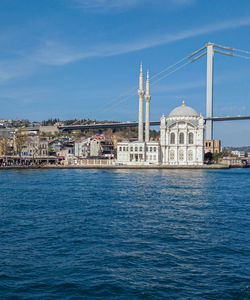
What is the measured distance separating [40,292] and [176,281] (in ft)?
9.68

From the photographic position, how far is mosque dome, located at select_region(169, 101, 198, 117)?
61781 mm

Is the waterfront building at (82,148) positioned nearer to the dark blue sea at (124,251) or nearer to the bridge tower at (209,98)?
the bridge tower at (209,98)

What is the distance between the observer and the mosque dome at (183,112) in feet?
203

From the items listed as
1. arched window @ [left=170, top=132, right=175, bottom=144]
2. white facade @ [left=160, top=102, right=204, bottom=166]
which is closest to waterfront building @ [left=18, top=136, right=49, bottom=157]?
white facade @ [left=160, top=102, right=204, bottom=166]

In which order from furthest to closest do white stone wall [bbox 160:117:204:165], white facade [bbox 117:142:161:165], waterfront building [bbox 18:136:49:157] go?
waterfront building [bbox 18:136:49:157]
white facade [bbox 117:142:161:165]
white stone wall [bbox 160:117:204:165]

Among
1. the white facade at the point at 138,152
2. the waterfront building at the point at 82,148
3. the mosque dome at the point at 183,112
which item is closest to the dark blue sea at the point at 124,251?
the white facade at the point at 138,152

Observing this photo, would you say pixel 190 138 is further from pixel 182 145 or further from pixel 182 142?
pixel 182 145

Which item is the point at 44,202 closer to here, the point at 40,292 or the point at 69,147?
the point at 40,292

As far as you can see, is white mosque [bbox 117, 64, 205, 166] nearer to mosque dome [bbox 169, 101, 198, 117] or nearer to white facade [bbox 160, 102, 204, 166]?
white facade [bbox 160, 102, 204, 166]

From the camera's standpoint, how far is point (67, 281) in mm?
8211

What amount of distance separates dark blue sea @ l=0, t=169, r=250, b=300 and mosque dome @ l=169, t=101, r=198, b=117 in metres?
44.1

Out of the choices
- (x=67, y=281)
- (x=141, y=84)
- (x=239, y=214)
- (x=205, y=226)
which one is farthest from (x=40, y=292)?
(x=141, y=84)

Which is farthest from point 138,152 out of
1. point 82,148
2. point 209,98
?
point 209,98

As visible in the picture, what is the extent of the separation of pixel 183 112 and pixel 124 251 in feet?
175
